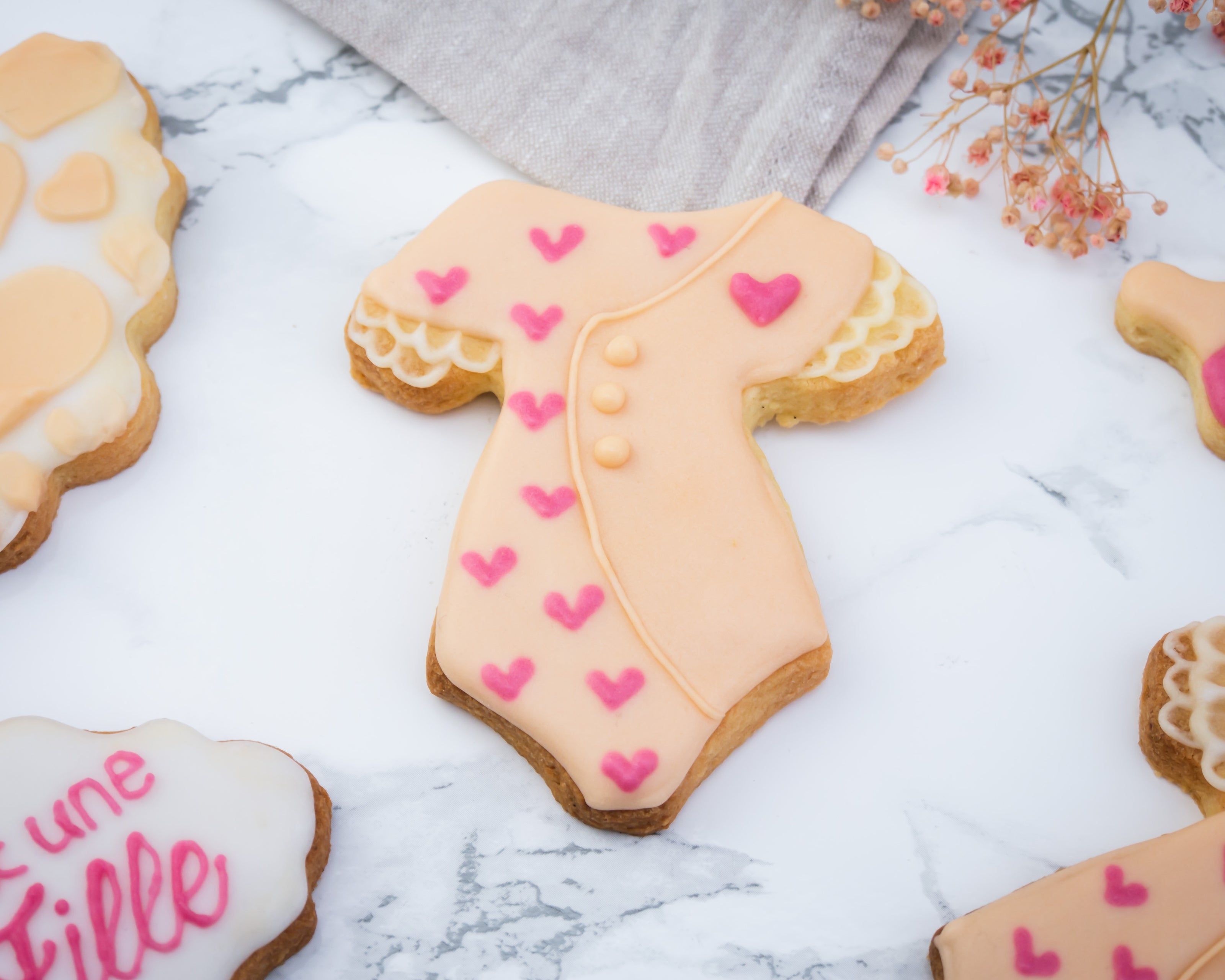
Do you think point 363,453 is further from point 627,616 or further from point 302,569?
point 627,616

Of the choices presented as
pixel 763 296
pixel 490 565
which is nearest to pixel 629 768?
Answer: pixel 490 565

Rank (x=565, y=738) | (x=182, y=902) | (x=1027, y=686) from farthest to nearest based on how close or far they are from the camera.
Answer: (x=1027, y=686), (x=565, y=738), (x=182, y=902)

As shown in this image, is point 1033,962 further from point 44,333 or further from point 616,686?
point 44,333

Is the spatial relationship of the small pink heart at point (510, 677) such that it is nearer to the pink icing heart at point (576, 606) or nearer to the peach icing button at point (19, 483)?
the pink icing heart at point (576, 606)

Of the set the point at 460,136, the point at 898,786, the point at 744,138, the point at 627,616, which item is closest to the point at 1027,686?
the point at 898,786

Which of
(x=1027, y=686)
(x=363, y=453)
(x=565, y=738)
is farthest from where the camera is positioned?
(x=363, y=453)
